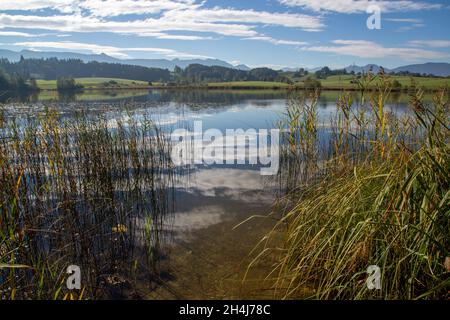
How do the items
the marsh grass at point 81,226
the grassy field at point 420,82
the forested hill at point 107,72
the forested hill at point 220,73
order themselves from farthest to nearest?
the forested hill at point 107,72 → the forested hill at point 220,73 → the grassy field at point 420,82 → the marsh grass at point 81,226

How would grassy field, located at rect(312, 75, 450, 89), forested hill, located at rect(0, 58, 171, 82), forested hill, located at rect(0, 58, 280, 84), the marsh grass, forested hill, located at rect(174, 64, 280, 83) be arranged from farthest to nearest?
forested hill, located at rect(0, 58, 171, 82) → forested hill, located at rect(0, 58, 280, 84) → forested hill, located at rect(174, 64, 280, 83) → grassy field, located at rect(312, 75, 450, 89) → the marsh grass

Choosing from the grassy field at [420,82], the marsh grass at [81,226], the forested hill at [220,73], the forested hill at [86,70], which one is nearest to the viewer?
the marsh grass at [81,226]

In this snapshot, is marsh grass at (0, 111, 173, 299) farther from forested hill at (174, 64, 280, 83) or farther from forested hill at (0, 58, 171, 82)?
forested hill at (0, 58, 171, 82)

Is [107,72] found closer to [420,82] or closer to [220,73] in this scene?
[220,73]

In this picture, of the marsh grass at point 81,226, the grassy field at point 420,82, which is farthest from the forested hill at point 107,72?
the marsh grass at point 81,226

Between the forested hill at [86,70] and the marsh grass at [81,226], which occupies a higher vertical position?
the forested hill at [86,70]

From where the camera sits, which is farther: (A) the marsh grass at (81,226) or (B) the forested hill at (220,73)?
(B) the forested hill at (220,73)

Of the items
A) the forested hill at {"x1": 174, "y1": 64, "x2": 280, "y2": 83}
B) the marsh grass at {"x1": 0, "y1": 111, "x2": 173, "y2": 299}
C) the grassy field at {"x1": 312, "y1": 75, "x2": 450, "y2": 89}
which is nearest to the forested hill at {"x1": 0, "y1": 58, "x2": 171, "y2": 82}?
the forested hill at {"x1": 174, "y1": 64, "x2": 280, "y2": 83}

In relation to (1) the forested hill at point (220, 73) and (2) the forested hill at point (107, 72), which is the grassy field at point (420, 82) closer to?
(1) the forested hill at point (220, 73)

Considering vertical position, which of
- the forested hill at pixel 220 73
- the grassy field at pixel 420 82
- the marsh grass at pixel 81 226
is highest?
the forested hill at pixel 220 73

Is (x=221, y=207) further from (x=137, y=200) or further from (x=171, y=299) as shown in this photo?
(x=171, y=299)

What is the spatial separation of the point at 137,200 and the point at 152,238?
168 centimetres

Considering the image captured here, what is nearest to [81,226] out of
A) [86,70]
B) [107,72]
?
[107,72]
